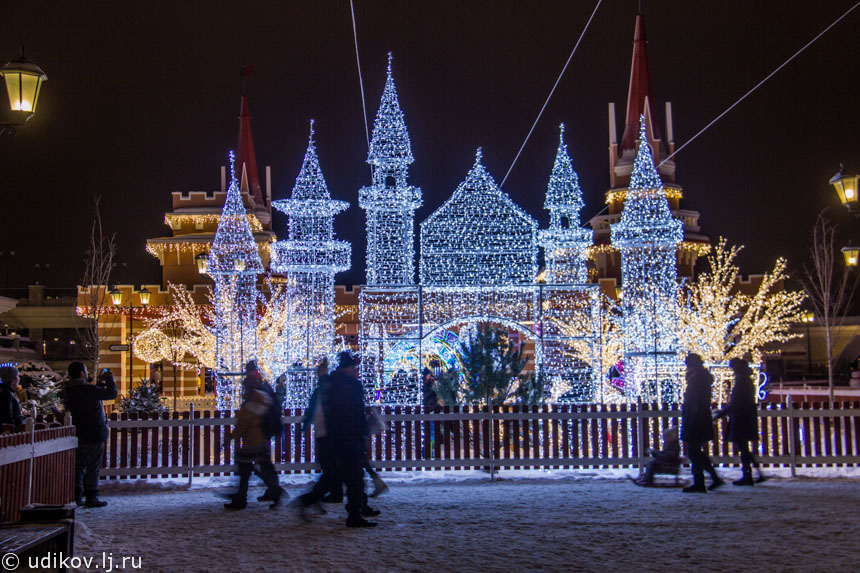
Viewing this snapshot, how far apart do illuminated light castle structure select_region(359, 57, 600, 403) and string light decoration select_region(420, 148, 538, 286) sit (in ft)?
0.07

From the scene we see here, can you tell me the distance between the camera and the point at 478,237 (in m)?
16.9

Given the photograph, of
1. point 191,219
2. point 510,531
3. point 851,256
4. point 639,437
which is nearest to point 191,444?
point 510,531

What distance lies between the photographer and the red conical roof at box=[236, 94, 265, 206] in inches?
1838

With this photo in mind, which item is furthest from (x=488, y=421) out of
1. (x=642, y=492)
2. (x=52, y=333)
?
(x=52, y=333)

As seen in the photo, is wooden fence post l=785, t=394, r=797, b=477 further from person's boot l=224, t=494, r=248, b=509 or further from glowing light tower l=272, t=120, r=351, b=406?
glowing light tower l=272, t=120, r=351, b=406

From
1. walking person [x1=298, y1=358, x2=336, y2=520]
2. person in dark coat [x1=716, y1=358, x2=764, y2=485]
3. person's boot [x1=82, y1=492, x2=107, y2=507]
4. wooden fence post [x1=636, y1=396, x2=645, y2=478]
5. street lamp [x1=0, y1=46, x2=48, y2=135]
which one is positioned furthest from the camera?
wooden fence post [x1=636, y1=396, x2=645, y2=478]

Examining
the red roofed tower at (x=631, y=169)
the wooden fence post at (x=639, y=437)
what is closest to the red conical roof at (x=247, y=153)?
the red roofed tower at (x=631, y=169)

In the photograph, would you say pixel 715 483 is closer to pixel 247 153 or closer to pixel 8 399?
pixel 8 399

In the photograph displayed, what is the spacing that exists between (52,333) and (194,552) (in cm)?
4880

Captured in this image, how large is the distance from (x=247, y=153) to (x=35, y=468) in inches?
1597

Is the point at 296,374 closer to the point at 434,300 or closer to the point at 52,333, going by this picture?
the point at 434,300

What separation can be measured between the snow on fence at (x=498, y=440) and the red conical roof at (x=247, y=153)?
35313 mm

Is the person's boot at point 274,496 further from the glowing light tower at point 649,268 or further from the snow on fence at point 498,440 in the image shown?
the glowing light tower at point 649,268

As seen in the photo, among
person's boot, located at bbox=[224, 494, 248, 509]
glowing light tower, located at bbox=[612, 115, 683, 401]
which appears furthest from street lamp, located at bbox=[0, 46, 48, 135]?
glowing light tower, located at bbox=[612, 115, 683, 401]
